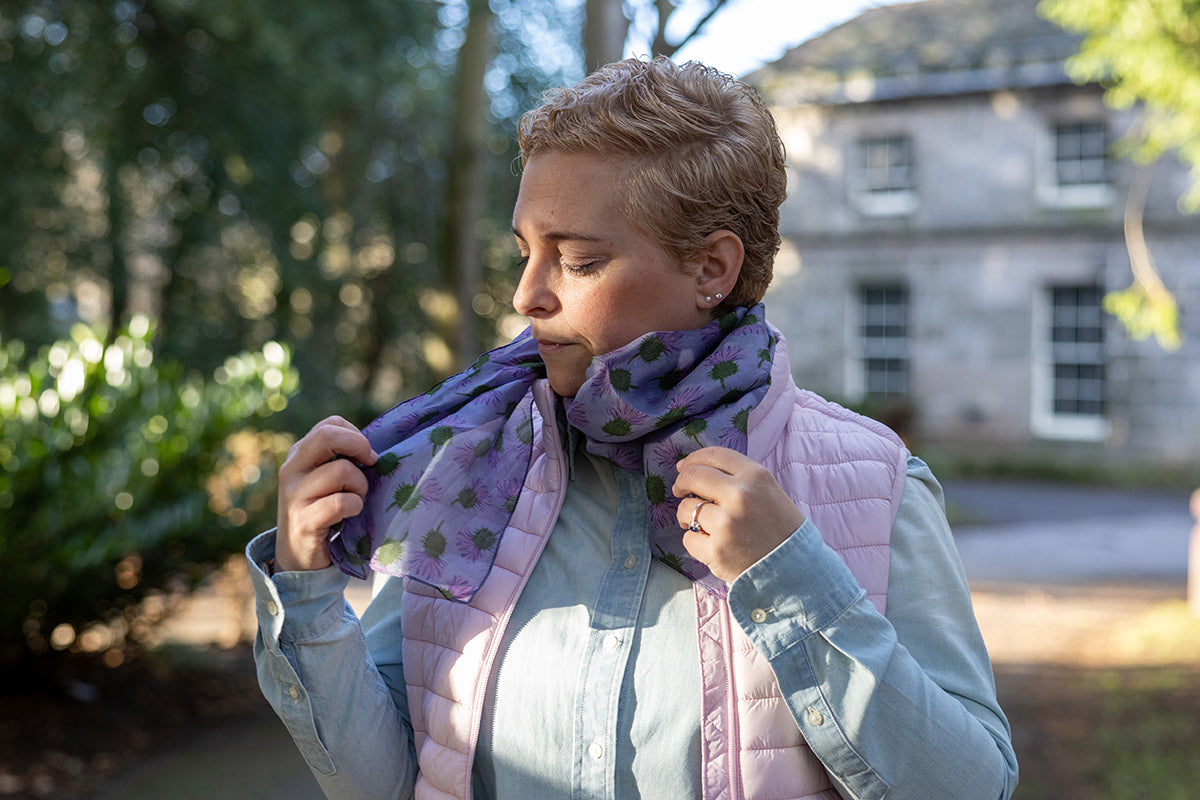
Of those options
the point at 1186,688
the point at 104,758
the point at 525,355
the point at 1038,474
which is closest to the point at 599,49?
the point at 525,355

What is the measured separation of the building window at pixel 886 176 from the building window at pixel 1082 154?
7.58 feet

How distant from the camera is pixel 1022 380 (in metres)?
17.5

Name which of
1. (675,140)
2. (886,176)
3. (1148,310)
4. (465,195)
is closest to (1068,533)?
(1148,310)

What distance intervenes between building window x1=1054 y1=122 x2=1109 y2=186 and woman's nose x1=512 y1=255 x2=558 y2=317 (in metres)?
17.8

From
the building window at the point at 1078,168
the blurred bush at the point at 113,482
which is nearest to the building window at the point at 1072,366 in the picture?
the building window at the point at 1078,168

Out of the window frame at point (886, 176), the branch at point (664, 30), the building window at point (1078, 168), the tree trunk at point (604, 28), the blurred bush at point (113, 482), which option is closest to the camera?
the branch at point (664, 30)

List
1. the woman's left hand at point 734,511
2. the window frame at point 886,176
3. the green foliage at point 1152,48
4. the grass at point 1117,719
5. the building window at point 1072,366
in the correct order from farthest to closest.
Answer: the window frame at point 886,176
the building window at point 1072,366
the green foliage at point 1152,48
the grass at point 1117,719
the woman's left hand at point 734,511

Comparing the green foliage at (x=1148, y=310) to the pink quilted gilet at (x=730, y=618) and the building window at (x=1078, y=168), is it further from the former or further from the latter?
the building window at (x=1078, y=168)

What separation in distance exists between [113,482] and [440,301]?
16.6 ft

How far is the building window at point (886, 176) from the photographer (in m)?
18.4

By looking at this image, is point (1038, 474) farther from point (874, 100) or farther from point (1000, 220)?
point (874, 100)

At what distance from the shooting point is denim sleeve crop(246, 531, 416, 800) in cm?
149

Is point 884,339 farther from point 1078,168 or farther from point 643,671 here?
point 643,671

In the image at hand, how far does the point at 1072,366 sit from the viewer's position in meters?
17.4
